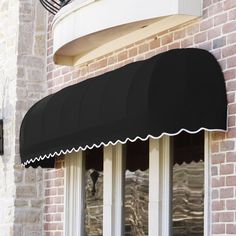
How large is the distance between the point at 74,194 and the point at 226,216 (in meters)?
3.41

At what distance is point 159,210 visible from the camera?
27.8ft

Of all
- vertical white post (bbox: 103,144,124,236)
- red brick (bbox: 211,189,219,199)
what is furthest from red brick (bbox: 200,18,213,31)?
vertical white post (bbox: 103,144,124,236)

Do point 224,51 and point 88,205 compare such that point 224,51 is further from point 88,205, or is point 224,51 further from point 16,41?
point 16,41

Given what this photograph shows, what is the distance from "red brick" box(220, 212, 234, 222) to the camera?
7.26 meters

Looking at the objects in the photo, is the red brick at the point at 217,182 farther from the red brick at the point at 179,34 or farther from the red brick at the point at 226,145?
the red brick at the point at 179,34

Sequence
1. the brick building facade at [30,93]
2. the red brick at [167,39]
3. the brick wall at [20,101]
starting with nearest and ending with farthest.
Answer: the red brick at [167,39] → the brick building facade at [30,93] → the brick wall at [20,101]

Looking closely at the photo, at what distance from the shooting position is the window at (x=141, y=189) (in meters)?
8.05

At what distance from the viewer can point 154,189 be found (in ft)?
28.0

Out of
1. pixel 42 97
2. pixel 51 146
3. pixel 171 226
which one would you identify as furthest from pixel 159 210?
pixel 42 97

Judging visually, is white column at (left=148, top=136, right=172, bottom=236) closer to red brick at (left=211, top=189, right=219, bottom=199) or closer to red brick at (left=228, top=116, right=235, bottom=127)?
red brick at (left=211, top=189, right=219, bottom=199)

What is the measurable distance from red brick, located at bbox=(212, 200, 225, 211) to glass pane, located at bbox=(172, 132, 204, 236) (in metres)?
0.37

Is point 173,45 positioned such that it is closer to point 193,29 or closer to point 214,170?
point 193,29

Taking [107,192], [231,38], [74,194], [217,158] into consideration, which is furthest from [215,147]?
[74,194]

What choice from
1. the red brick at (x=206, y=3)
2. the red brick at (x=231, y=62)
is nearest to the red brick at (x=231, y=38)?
the red brick at (x=231, y=62)
